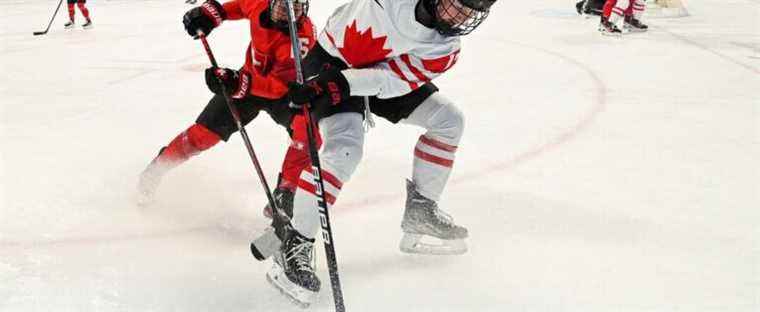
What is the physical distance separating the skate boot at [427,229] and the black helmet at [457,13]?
1.71 ft

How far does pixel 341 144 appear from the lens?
1.50 m

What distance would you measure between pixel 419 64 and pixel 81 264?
1.02 m

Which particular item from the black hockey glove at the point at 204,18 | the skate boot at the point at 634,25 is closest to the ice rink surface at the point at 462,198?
the black hockey glove at the point at 204,18

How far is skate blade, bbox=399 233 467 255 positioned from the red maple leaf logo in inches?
20.5

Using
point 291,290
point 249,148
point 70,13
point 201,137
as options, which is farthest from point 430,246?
point 70,13

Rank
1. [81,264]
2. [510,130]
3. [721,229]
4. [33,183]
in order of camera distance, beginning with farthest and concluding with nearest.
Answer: [510,130]
[33,183]
[721,229]
[81,264]

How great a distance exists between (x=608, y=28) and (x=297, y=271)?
474cm

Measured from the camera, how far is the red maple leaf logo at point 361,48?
151cm

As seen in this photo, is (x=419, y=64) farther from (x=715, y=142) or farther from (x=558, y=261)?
(x=715, y=142)

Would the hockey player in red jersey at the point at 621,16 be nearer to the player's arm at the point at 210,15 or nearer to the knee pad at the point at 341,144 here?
the player's arm at the point at 210,15

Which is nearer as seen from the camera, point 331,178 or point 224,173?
point 331,178

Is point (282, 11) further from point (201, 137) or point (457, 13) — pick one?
point (457, 13)

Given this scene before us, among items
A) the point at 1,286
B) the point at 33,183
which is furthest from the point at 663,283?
the point at 33,183

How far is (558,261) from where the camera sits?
174 centimetres
